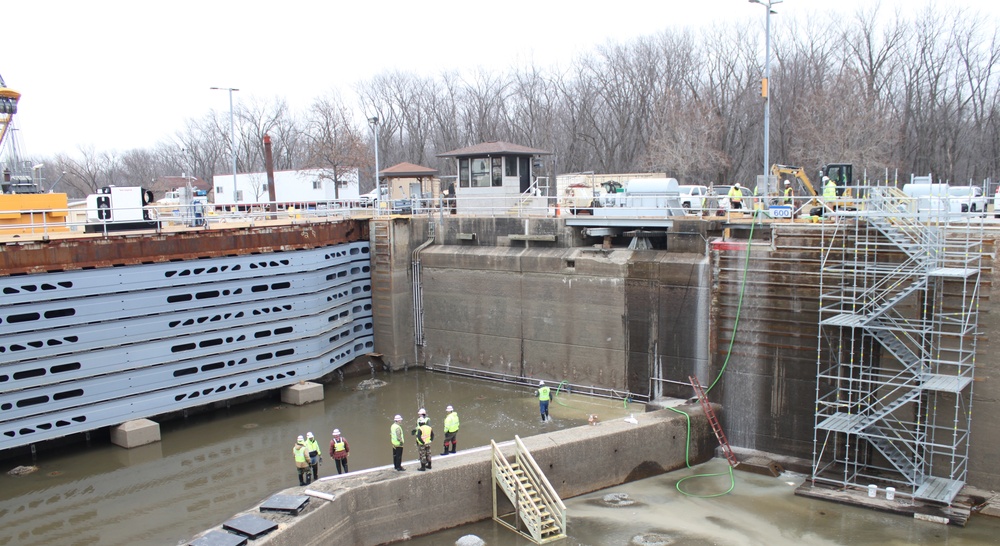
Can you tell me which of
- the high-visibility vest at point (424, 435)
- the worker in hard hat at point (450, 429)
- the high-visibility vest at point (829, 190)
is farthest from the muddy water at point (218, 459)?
the high-visibility vest at point (829, 190)

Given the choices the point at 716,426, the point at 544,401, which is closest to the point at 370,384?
the point at 544,401

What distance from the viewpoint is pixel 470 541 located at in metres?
13.9

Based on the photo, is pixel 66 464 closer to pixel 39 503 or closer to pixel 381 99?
pixel 39 503

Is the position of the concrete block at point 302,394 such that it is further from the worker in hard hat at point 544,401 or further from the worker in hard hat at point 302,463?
the worker in hard hat at point 302,463

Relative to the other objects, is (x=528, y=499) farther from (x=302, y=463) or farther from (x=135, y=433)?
(x=135, y=433)

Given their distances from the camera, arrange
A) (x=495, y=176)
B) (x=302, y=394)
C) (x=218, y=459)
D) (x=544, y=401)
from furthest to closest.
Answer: (x=495, y=176) → (x=302, y=394) → (x=544, y=401) → (x=218, y=459)

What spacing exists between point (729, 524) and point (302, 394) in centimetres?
1268

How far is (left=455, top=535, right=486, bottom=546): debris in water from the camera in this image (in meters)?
13.8

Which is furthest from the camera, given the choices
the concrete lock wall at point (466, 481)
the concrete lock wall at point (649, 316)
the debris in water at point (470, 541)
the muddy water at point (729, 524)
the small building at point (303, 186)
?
the small building at point (303, 186)

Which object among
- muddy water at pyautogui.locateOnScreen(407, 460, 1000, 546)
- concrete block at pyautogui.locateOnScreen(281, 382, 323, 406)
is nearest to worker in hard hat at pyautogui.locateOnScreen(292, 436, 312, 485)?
muddy water at pyautogui.locateOnScreen(407, 460, 1000, 546)

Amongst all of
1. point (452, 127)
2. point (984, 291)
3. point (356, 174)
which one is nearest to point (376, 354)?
point (984, 291)

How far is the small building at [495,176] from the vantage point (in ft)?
90.4

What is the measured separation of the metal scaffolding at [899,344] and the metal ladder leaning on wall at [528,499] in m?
5.95

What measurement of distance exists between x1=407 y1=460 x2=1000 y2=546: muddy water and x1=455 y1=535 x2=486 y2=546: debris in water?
43 mm
